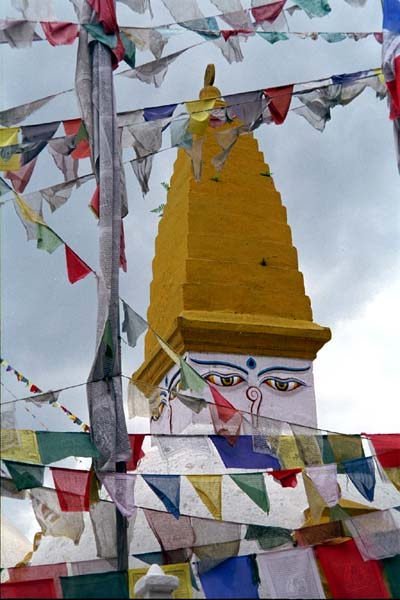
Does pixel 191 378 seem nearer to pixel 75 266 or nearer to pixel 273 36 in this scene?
pixel 75 266

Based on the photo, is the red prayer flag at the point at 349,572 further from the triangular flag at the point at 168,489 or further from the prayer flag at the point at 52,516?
the prayer flag at the point at 52,516

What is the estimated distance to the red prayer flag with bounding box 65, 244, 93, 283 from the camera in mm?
7609

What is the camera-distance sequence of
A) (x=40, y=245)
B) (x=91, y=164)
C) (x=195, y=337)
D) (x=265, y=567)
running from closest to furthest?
1. (x=265, y=567)
2. (x=40, y=245)
3. (x=91, y=164)
4. (x=195, y=337)

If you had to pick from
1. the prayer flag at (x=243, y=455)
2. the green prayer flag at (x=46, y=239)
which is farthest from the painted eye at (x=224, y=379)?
the green prayer flag at (x=46, y=239)

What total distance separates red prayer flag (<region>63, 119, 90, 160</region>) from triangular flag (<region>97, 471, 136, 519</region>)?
3202mm

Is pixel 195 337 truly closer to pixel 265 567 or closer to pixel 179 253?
pixel 179 253

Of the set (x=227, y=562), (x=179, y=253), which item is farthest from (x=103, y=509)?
(x=179, y=253)

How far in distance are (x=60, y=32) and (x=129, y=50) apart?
2.24ft

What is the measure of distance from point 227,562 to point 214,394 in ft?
4.85

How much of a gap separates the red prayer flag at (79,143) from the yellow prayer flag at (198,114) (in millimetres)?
1001

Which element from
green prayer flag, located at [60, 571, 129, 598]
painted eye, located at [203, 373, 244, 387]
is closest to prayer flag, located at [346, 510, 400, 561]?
green prayer flag, located at [60, 571, 129, 598]

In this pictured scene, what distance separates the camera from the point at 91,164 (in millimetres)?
8164

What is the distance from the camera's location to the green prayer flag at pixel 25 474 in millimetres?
6590

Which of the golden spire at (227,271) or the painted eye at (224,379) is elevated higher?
the golden spire at (227,271)
